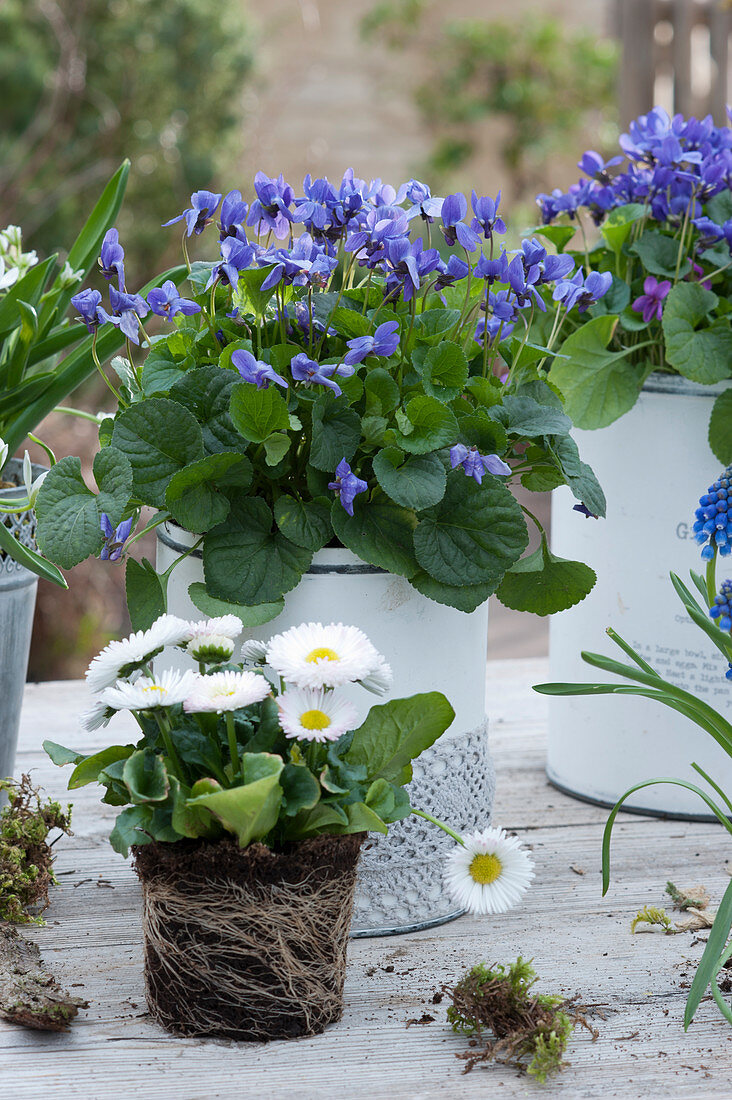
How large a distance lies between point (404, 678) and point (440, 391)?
0.20 metres

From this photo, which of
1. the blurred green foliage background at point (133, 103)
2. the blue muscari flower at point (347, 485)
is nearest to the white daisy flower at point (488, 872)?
the blue muscari flower at point (347, 485)

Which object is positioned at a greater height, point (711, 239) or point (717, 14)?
point (717, 14)

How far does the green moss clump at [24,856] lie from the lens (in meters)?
0.85

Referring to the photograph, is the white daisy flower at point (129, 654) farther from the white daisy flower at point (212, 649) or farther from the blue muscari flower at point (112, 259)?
the blue muscari flower at point (112, 259)

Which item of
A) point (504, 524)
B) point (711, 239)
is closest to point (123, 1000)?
point (504, 524)

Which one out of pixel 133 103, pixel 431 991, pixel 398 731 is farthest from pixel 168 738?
pixel 133 103

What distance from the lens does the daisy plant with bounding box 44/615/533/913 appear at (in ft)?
2.13

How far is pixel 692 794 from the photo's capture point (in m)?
1.07

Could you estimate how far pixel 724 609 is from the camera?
717 millimetres

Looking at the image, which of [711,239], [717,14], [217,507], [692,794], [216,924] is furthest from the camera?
[717,14]

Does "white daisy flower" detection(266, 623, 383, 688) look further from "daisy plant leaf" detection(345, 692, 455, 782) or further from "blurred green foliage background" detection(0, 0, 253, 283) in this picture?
"blurred green foliage background" detection(0, 0, 253, 283)

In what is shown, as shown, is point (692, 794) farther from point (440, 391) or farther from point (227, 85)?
point (227, 85)

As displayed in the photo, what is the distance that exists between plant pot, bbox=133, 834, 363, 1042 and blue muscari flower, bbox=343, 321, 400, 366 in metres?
0.29

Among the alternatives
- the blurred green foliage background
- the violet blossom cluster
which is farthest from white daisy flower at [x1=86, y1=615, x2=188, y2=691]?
the blurred green foliage background
